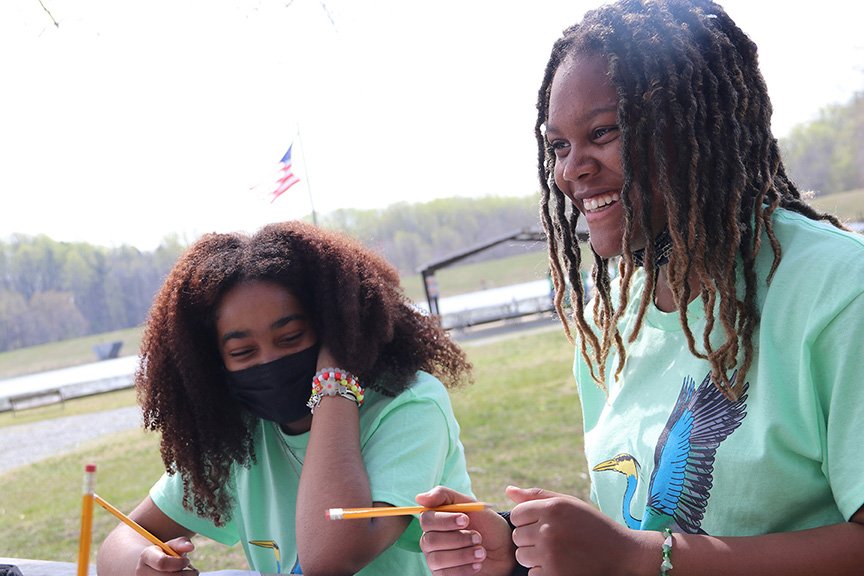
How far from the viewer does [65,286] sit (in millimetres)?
46562

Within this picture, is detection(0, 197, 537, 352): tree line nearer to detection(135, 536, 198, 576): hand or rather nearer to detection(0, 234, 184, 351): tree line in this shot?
detection(0, 234, 184, 351): tree line

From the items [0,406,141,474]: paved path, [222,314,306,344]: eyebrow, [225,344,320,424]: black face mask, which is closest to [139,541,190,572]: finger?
[225,344,320,424]: black face mask

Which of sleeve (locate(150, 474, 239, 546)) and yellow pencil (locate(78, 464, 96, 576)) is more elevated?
yellow pencil (locate(78, 464, 96, 576))

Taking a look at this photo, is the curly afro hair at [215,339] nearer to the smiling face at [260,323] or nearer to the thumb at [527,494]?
the smiling face at [260,323]

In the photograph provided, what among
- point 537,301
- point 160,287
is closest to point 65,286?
point 537,301

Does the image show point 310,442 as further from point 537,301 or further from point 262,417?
point 537,301

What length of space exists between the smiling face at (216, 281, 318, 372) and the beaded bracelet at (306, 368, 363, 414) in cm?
13

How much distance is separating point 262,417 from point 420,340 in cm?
51

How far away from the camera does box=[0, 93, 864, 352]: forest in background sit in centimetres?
4181

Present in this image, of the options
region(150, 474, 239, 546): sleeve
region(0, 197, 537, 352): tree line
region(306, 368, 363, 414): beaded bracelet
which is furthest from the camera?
region(0, 197, 537, 352): tree line

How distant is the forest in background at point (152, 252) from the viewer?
4181 centimetres

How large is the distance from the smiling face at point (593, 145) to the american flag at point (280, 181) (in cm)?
716

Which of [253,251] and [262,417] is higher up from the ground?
[253,251]

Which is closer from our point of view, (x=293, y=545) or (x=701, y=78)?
(x=701, y=78)
